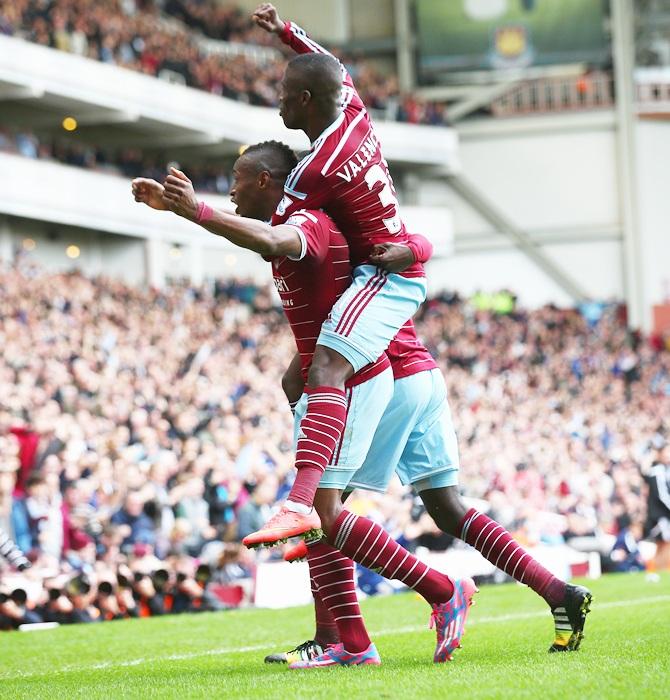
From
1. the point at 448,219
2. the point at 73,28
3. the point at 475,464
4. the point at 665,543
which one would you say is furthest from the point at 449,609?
the point at 448,219

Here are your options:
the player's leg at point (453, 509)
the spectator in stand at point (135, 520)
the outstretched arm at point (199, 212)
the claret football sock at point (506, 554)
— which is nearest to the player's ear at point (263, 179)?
the outstretched arm at point (199, 212)

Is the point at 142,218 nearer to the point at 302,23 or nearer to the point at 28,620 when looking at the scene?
the point at 302,23

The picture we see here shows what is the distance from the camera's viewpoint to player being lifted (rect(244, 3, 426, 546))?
557 cm

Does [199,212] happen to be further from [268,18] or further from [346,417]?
[268,18]

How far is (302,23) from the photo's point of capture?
1634 inches

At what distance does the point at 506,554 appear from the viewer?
238 inches

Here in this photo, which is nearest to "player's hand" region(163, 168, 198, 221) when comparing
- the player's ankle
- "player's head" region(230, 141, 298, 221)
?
"player's head" region(230, 141, 298, 221)

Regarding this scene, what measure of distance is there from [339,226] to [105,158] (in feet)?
86.3

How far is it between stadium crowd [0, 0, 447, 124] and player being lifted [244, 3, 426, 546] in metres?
22.5

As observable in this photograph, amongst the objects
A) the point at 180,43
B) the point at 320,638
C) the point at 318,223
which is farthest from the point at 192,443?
the point at 180,43

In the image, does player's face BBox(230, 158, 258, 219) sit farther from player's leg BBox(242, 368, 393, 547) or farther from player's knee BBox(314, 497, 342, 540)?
player's knee BBox(314, 497, 342, 540)

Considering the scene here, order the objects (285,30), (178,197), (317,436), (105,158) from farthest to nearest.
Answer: (105,158)
(285,30)
(317,436)
(178,197)

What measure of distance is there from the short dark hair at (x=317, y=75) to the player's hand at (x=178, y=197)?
92cm

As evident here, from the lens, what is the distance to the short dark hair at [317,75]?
18.9ft
